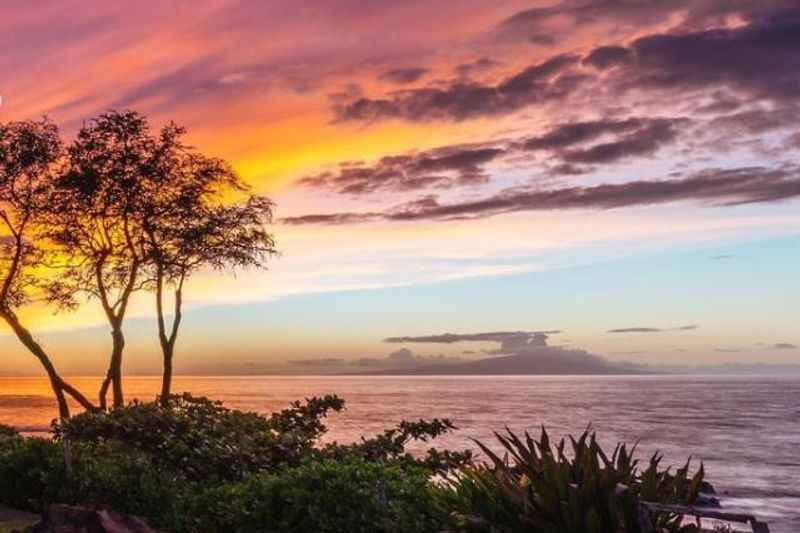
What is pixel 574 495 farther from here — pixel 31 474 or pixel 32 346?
pixel 32 346

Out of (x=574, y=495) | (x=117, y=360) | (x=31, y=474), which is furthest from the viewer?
(x=117, y=360)

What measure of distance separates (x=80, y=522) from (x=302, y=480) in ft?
12.3

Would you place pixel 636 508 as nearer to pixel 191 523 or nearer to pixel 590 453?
pixel 590 453

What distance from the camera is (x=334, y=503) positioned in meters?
11.0

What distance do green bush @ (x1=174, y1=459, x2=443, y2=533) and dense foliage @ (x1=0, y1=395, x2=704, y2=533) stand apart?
0.02m

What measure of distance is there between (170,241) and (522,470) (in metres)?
28.4

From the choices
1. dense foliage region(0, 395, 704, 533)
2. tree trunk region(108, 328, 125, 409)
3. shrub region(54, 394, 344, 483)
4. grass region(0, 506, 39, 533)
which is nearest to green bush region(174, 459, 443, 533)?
dense foliage region(0, 395, 704, 533)

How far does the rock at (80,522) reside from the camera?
7.96 m

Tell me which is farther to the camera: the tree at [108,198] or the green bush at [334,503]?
the tree at [108,198]

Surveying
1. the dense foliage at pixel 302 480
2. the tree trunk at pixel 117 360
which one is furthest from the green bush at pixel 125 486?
the tree trunk at pixel 117 360

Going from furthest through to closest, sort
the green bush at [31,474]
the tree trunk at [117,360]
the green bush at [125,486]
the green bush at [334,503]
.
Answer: the tree trunk at [117,360], the green bush at [31,474], the green bush at [125,486], the green bush at [334,503]

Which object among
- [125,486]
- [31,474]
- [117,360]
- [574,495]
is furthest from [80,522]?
[117,360]

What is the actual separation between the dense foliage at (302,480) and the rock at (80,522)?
3.08 m

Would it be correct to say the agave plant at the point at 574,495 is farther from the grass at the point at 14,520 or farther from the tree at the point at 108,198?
the tree at the point at 108,198
